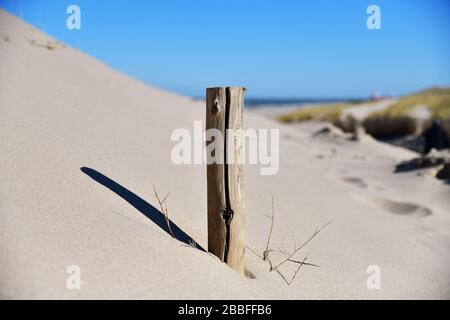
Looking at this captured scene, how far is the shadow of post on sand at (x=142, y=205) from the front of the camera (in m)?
2.69

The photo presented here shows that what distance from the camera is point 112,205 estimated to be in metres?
2.69

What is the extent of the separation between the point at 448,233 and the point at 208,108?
10.1ft

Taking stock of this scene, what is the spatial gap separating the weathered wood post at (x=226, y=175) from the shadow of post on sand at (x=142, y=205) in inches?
8.3

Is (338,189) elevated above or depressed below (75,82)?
below

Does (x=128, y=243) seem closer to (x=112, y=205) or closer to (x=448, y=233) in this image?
(x=112, y=205)

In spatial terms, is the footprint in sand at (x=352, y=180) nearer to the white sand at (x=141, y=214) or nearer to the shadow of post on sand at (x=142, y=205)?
the white sand at (x=141, y=214)

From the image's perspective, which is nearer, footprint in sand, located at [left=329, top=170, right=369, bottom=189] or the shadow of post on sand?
the shadow of post on sand

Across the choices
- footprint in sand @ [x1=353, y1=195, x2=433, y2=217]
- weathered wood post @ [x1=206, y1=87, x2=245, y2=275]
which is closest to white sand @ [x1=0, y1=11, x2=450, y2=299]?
footprint in sand @ [x1=353, y1=195, x2=433, y2=217]

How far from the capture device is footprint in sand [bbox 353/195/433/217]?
4.79 meters

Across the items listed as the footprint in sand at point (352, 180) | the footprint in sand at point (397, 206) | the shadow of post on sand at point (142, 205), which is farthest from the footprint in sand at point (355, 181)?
the shadow of post on sand at point (142, 205)

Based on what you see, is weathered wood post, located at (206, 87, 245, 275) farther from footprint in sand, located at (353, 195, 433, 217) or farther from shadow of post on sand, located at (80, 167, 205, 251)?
footprint in sand, located at (353, 195, 433, 217)

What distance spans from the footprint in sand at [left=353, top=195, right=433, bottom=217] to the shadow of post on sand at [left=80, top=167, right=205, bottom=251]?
3.02 m

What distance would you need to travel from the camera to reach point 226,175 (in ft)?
7.88
